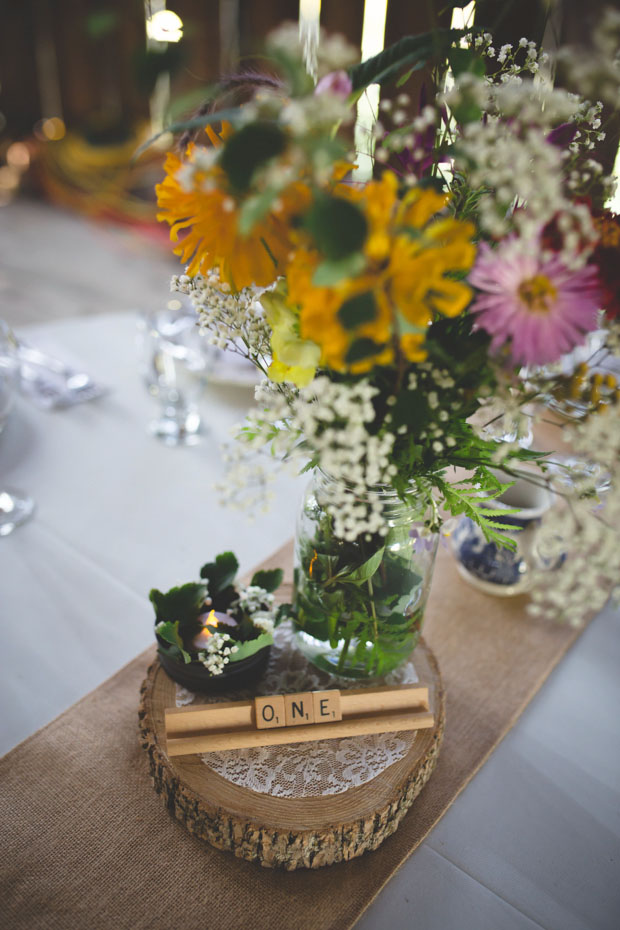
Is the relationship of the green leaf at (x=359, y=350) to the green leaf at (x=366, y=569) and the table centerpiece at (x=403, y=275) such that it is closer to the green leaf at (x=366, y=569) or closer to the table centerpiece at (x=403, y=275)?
the table centerpiece at (x=403, y=275)

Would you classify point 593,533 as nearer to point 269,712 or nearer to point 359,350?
point 359,350

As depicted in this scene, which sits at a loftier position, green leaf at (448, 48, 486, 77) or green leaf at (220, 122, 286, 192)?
green leaf at (448, 48, 486, 77)

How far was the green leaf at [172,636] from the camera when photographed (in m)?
0.64

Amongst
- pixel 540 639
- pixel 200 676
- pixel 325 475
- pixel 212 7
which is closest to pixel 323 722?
pixel 200 676

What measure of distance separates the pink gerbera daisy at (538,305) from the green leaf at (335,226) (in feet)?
0.32

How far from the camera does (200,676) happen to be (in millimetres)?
659

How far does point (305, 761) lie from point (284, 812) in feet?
0.18

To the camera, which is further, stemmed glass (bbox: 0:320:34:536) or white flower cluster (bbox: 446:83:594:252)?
stemmed glass (bbox: 0:320:34:536)

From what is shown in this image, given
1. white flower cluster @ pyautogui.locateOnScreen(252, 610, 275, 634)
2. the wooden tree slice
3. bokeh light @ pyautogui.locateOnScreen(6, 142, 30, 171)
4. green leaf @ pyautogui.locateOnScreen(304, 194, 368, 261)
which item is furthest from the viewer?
bokeh light @ pyautogui.locateOnScreen(6, 142, 30, 171)

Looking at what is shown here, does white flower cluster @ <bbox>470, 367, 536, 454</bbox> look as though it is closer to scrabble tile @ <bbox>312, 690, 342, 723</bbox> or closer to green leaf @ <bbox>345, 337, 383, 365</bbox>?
green leaf @ <bbox>345, 337, 383, 365</bbox>

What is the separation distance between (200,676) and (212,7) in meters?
4.42

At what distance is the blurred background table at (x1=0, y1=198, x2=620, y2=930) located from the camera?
608 millimetres

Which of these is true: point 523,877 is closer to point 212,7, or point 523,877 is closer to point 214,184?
point 214,184

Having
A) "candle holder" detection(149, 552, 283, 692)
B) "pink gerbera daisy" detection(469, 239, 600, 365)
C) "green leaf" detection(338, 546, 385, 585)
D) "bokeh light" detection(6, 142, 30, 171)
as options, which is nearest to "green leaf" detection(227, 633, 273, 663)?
"candle holder" detection(149, 552, 283, 692)
